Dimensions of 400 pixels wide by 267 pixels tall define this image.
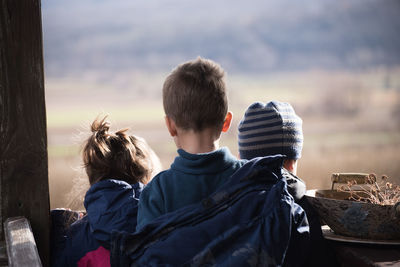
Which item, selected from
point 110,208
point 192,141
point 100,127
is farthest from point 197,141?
point 100,127

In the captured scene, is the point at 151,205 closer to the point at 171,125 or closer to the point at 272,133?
the point at 171,125

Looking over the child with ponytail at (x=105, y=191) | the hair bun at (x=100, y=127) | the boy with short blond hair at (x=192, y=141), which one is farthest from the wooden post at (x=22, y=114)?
the boy with short blond hair at (x=192, y=141)

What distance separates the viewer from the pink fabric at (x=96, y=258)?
1916 millimetres

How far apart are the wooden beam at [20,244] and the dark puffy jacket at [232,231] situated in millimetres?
227

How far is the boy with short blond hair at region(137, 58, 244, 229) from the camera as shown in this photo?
4.68ft

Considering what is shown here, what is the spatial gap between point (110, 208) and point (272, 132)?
684mm

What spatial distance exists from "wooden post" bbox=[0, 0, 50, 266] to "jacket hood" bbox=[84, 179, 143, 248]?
19 cm

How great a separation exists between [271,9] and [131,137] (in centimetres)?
1875

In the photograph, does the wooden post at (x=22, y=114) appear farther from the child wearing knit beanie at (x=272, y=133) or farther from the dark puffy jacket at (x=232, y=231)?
the child wearing knit beanie at (x=272, y=133)

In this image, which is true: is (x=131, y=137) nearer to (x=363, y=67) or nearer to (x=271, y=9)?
(x=363, y=67)

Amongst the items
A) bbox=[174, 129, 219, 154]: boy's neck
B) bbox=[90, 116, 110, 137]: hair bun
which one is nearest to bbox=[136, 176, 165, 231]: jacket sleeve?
bbox=[174, 129, 219, 154]: boy's neck

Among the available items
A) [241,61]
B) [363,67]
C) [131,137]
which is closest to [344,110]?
[363,67]

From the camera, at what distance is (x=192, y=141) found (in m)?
1.51

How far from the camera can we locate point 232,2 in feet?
67.7
